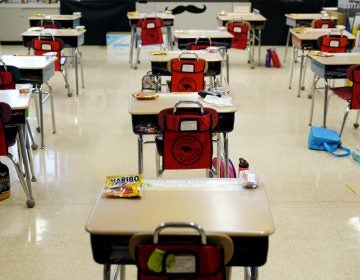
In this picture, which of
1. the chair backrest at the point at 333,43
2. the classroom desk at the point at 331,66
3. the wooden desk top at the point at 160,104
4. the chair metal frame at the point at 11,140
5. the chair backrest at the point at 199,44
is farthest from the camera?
the chair backrest at the point at 333,43

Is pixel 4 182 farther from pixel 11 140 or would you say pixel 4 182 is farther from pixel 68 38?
pixel 68 38

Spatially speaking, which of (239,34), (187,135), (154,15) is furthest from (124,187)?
(154,15)

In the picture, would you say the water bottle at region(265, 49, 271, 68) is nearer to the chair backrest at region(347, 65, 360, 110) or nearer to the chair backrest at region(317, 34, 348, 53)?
the chair backrest at region(317, 34, 348, 53)

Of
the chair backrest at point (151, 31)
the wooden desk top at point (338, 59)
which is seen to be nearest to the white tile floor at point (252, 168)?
the wooden desk top at point (338, 59)

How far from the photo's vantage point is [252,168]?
4.38 m

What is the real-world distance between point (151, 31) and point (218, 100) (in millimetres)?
→ 4640

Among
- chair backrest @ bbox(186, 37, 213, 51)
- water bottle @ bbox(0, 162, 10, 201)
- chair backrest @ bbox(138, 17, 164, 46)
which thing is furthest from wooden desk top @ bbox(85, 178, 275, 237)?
chair backrest @ bbox(138, 17, 164, 46)

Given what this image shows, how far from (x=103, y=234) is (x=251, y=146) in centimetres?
328

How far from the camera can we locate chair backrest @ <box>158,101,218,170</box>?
10.2 ft

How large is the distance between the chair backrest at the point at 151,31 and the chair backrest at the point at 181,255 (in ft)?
21.6

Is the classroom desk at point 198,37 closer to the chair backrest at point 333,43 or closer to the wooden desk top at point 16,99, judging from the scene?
the chair backrest at point 333,43

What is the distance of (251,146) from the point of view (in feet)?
16.1

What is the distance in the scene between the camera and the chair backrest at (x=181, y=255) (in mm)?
1625

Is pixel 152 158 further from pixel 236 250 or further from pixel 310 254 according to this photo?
pixel 236 250
